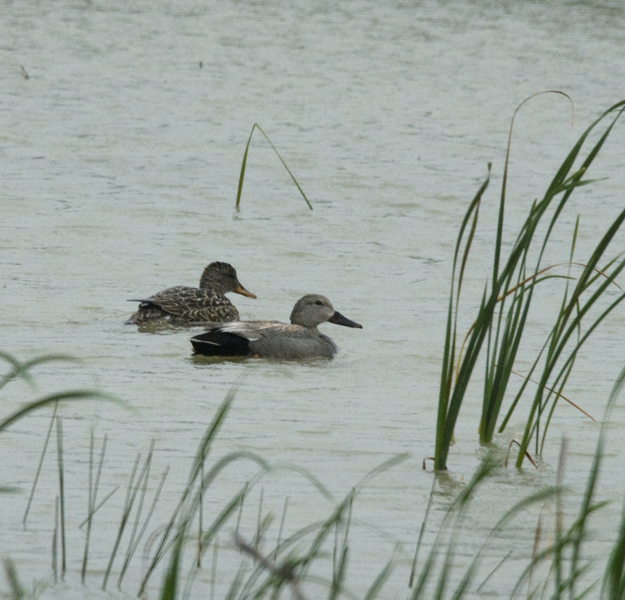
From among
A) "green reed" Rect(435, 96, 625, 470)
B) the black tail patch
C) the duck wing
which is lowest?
the black tail patch

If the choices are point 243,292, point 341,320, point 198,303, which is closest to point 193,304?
point 198,303

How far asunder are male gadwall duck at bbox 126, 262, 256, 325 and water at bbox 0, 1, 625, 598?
170 millimetres

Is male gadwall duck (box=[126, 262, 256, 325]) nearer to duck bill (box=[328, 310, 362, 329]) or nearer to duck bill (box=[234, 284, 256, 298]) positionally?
duck bill (box=[234, 284, 256, 298])

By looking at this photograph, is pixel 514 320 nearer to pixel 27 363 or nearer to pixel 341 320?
pixel 27 363

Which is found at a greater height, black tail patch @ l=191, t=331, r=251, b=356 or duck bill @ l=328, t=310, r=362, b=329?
duck bill @ l=328, t=310, r=362, b=329

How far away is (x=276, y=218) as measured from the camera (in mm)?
12211

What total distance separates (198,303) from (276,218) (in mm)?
3510

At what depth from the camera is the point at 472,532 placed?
4.50 m

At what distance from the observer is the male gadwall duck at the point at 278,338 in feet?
25.8

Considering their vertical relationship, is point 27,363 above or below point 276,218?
above

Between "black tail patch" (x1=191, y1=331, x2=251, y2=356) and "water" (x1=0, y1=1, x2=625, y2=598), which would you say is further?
"black tail patch" (x1=191, y1=331, x2=251, y2=356)

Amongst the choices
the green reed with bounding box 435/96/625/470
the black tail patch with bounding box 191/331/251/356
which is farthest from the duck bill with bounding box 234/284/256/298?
the green reed with bounding box 435/96/625/470

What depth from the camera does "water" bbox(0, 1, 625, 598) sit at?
16.7 feet

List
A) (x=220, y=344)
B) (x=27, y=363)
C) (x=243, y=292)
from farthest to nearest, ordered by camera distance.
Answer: (x=243, y=292) < (x=220, y=344) < (x=27, y=363)
